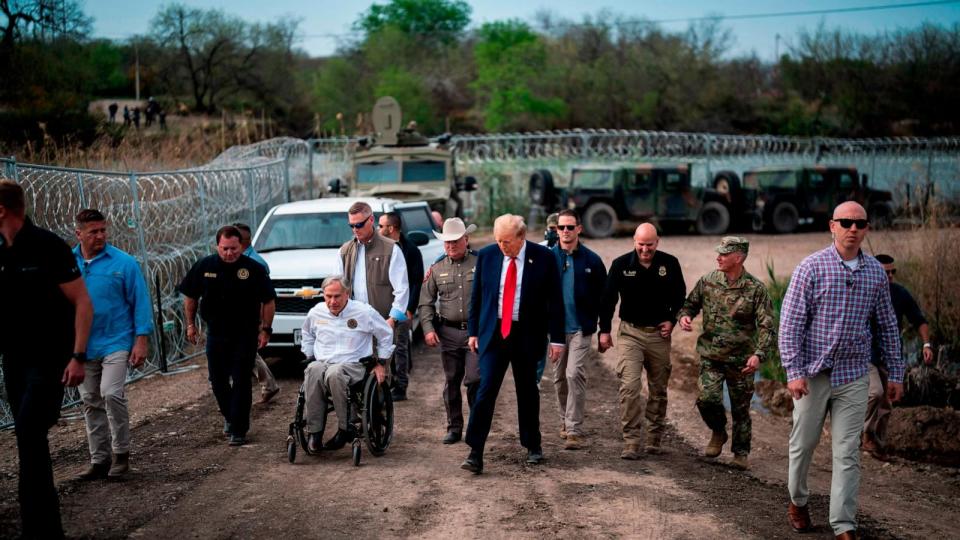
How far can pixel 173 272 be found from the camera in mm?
12344

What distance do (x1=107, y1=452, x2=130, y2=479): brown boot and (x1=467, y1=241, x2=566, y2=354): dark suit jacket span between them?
8.59 feet

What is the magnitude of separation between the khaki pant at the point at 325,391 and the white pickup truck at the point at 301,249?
11.5 feet

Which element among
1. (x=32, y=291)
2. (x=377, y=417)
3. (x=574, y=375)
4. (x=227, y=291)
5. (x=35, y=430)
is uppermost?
(x=32, y=291)

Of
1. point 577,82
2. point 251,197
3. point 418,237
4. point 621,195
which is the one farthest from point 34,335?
point 577,82

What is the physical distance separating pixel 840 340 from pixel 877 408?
13.4ft

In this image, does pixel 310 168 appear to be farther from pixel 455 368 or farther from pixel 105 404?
pixel 105 404

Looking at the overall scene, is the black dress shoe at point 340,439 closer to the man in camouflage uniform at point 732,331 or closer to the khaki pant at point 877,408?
the man in camouflage uniform at point 732,331

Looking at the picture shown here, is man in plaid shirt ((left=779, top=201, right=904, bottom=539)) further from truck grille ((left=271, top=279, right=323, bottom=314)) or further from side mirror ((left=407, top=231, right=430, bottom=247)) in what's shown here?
truck grille ((left=271, top=279, right=323, bottom=314))

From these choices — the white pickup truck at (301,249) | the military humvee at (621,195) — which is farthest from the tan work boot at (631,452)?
the military humvee at (621,195)

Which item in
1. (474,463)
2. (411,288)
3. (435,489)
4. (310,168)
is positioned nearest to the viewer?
(435,489)

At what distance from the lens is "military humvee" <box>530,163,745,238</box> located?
26.4m

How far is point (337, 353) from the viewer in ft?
25.0

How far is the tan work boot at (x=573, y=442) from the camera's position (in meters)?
8.37

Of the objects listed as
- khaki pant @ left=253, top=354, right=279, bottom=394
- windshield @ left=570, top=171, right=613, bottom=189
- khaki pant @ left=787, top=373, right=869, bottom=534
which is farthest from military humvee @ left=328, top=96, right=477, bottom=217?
khaki pant @ left=787, top=373, right=869, bottom=534
